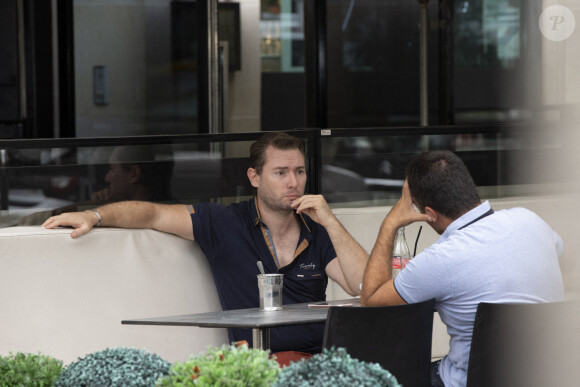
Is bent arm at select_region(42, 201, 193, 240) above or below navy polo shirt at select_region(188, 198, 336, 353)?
above

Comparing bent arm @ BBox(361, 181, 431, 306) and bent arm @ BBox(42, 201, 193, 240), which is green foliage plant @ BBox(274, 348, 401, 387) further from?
bent arm @ BBox(42, 201, 193, 240)

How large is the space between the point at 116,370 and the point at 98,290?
178 centimetres

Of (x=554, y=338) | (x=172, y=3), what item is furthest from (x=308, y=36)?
(x=554, y=338)

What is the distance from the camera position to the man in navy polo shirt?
10.4 ft

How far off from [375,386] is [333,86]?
21.4 ft

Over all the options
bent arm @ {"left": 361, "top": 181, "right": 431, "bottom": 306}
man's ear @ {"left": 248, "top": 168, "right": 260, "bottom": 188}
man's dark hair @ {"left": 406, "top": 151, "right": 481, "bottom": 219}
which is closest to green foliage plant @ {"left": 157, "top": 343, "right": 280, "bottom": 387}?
bent arm @ {"left": 361, "top": 181, "right": 431, "bottom": 306}

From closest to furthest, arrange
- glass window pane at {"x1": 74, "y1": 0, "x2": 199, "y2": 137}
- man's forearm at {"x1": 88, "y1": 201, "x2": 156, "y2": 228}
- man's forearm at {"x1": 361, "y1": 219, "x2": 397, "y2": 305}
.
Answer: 1. man's forearm at {"x1": 361, "y1": 219, "x2": 397, "y2": 305}
2. man's forearm at {"x1": 88, "y1": 201, "x2": 156, "y2": 228}
3. glass window pane at {"x1": 74, "y1": 0, "x2": 199, "y2": 137}

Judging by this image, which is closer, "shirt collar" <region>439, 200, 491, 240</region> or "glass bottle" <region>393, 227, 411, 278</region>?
"shirt collar" <region>439, 200, 491, 240</region>

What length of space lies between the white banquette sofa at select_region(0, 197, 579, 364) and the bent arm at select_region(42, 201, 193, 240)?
40 millimetres

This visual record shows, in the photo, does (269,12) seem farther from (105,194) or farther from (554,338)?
(554,338)

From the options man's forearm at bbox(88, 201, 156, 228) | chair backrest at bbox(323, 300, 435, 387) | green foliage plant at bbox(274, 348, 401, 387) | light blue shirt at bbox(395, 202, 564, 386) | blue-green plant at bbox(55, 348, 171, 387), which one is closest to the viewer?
green foliage plant at bbox(274, 348, 401, 387)

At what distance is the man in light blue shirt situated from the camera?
227cm

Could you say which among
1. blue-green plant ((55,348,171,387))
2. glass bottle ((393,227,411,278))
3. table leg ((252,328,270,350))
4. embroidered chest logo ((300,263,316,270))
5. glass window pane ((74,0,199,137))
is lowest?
table leg ((252,328,270,350))

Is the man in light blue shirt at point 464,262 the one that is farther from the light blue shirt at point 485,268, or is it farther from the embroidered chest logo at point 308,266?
the embroidered chest logo at point 308,266
